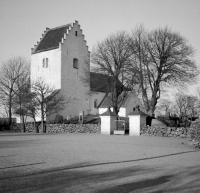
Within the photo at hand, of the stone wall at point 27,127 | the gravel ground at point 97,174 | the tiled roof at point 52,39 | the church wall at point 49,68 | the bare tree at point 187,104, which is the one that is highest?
the tiled roof at point 52,39

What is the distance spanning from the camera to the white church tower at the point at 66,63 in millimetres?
41594

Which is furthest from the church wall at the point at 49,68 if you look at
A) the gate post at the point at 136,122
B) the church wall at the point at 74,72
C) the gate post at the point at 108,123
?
the gate post at the point at 136,122

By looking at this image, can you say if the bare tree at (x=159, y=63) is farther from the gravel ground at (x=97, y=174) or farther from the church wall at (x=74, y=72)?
the gravel ground at (x=97, y=174)

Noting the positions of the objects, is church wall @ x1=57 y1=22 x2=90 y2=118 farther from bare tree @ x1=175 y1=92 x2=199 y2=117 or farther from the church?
bare tree @ x1=175 y1=92 x2=199 y2=117

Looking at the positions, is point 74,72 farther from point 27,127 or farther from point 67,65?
point 27,127

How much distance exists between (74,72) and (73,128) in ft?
42.3

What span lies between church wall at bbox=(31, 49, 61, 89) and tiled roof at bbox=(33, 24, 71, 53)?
80 cm

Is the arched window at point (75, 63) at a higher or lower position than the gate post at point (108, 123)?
higher

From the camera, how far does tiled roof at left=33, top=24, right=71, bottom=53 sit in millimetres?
42562

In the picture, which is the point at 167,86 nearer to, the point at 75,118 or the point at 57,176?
the point at 75,118

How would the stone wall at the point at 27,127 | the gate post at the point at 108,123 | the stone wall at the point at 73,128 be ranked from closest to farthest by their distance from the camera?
the gate post at the point at 108,123 < the stone wall at the point at 73,128 < the stone wall at the point at 27,127

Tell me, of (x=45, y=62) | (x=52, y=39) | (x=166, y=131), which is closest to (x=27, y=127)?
(x=45, y=62)

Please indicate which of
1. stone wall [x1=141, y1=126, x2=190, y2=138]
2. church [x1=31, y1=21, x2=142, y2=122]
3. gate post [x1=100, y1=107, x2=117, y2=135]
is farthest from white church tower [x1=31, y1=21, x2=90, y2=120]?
stone wall [x1=141, y1=126, x2=190, y2=138]

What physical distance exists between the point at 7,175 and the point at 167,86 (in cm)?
2833
